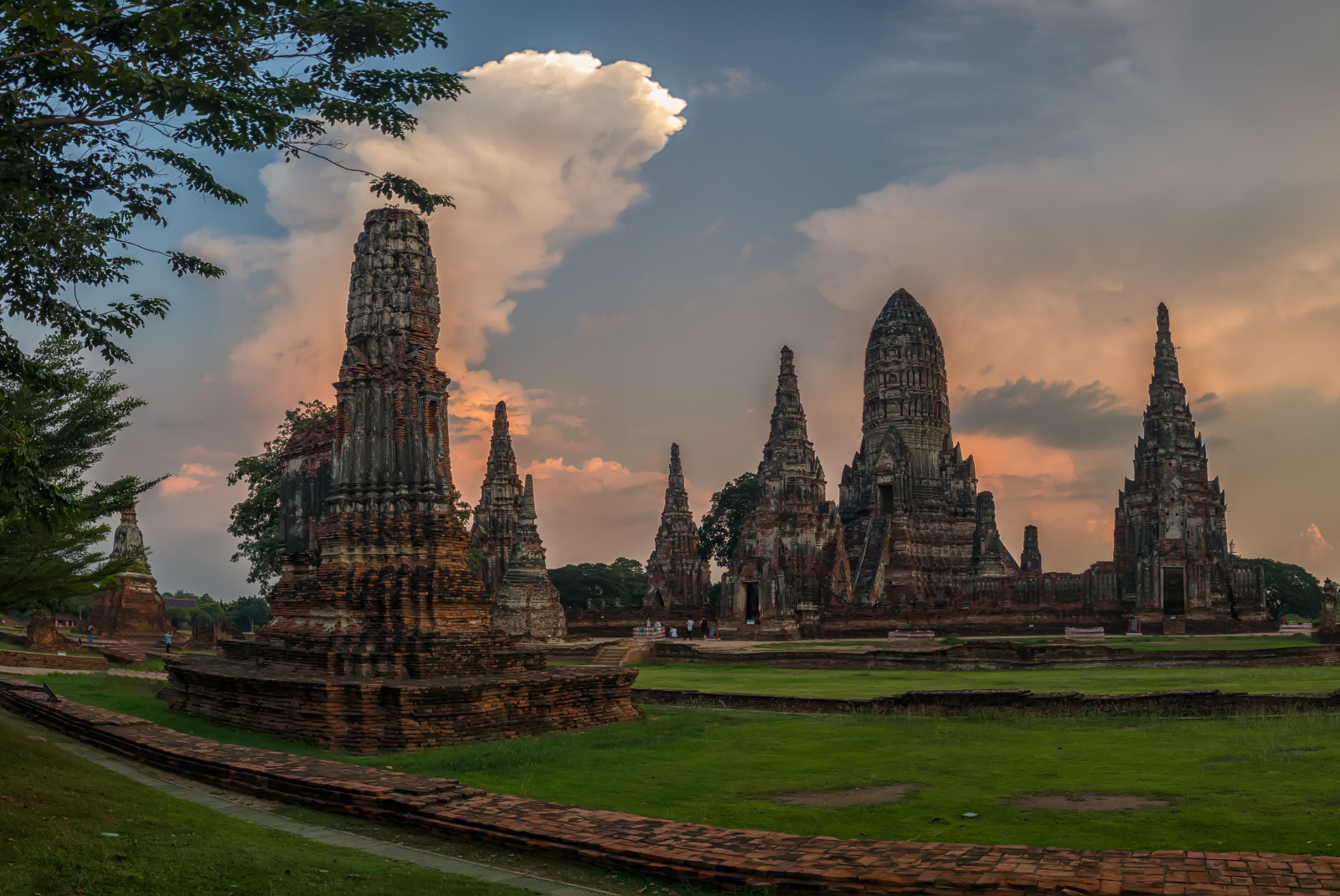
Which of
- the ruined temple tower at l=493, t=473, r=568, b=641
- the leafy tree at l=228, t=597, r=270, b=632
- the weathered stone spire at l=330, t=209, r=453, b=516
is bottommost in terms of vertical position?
the leafy tree at l=228, t=597, r=270, b=632

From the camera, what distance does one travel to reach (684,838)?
Result: 7293mm

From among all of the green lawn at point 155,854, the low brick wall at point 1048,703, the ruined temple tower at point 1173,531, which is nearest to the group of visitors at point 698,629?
the ruined temple tower at point 1173,531

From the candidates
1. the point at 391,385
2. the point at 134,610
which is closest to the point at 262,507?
the point at 134,610

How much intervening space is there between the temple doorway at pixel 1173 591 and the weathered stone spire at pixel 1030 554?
573 inches

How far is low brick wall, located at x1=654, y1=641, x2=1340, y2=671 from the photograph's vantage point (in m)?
21.5

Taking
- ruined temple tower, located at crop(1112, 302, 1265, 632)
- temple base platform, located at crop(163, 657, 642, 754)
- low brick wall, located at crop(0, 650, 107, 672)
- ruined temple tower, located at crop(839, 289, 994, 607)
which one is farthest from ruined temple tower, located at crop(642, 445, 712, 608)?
temple base platform, located at crop(163, 657, 642, 754)

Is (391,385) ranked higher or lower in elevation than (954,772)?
higher

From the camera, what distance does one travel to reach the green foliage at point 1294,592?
5756cm

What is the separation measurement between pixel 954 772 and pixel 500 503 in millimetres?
30609

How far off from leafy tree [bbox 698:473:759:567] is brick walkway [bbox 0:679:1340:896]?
51.5 meters

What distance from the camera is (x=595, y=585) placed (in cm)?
6694

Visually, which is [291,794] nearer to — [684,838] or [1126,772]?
[684,838]

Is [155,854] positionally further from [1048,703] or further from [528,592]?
[528,592]

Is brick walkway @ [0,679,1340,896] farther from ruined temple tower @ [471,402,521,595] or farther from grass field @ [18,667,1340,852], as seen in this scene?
ruined temple tower @ [471,402,521,595]
